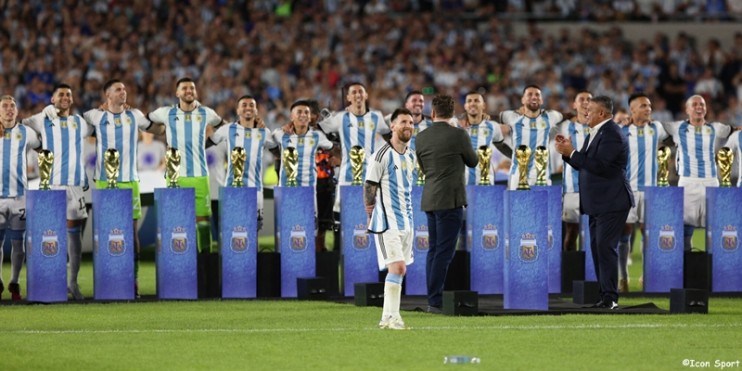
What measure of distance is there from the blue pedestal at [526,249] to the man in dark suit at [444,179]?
52 cm

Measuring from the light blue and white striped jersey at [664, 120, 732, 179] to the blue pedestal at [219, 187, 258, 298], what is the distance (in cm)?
494

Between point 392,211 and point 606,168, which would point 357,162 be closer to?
point 606,168

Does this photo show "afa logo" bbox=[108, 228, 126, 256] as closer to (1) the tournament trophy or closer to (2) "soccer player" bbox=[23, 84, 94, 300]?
(2) "soccer player" bbox=[23, 84, 94, 300]

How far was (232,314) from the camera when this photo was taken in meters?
14.4

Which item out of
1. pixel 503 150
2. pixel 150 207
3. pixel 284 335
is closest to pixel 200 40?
pixel 150 207

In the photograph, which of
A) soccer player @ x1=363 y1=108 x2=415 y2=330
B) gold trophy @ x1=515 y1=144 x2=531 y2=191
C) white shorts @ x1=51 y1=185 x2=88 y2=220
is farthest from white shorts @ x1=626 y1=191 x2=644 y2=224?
white shorts @ x1=51 y1=185 x2=88 y2=220

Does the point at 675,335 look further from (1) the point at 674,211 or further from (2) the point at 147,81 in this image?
(2) the point at 147,81

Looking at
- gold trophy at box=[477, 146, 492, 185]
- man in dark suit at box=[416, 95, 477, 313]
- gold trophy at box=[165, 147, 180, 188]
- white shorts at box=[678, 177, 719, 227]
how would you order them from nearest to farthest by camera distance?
man in dark suit at box=[416, 95, 477, 313]
gold trophy at box=[477, 146, 492, 185]
gold trophy at box=[165, 147, 180, 188]
white shorts at box=[678, 177, 719, 227]

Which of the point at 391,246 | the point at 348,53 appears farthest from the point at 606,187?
the point at 348,53

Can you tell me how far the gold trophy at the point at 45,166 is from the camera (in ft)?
50.6

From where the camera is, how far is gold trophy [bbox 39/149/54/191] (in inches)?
608

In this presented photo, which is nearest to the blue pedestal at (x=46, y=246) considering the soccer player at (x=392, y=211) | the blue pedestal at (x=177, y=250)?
the blue pedestal at (x=177, y=250)

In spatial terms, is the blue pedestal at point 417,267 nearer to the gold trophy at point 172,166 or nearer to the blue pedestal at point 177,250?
the blue pedestal at point 177,250

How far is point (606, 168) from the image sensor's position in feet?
46.8
